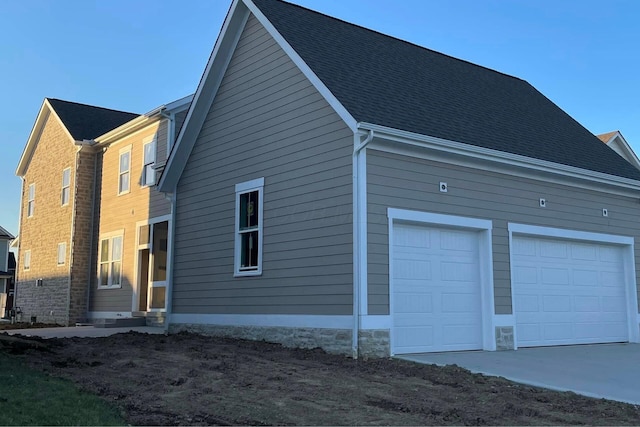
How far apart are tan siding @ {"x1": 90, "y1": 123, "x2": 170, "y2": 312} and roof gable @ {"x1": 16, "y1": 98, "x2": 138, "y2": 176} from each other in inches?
69.9

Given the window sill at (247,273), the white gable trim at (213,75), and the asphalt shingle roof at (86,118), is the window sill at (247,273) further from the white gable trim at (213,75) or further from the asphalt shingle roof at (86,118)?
the asphalt shingle roof at (86,118)

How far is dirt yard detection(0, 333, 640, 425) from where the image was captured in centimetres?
603

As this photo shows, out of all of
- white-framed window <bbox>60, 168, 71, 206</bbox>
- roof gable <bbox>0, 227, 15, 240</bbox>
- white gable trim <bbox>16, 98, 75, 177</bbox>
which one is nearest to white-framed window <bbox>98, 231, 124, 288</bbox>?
white-framed window <bbox>60, 168, 71, 206</bbox>

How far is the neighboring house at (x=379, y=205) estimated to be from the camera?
10445 millimetres

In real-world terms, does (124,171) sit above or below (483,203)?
above

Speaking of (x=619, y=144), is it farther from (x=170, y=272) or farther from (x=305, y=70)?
(x=170, y=272)

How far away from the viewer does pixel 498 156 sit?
38.6 ft

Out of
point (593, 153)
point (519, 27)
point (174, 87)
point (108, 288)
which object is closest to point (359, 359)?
point (593, 153)

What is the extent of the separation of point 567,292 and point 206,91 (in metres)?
9.15

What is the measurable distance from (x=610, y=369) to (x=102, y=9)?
44.4ft

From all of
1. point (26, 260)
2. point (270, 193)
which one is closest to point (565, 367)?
point (270, 193)

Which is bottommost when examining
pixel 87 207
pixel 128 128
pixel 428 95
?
pixel 87 207

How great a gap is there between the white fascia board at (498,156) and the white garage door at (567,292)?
1450mm

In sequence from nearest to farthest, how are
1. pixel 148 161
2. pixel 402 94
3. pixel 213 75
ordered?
pixel 402 94 → pixel 213 75 → pixel 148 161
